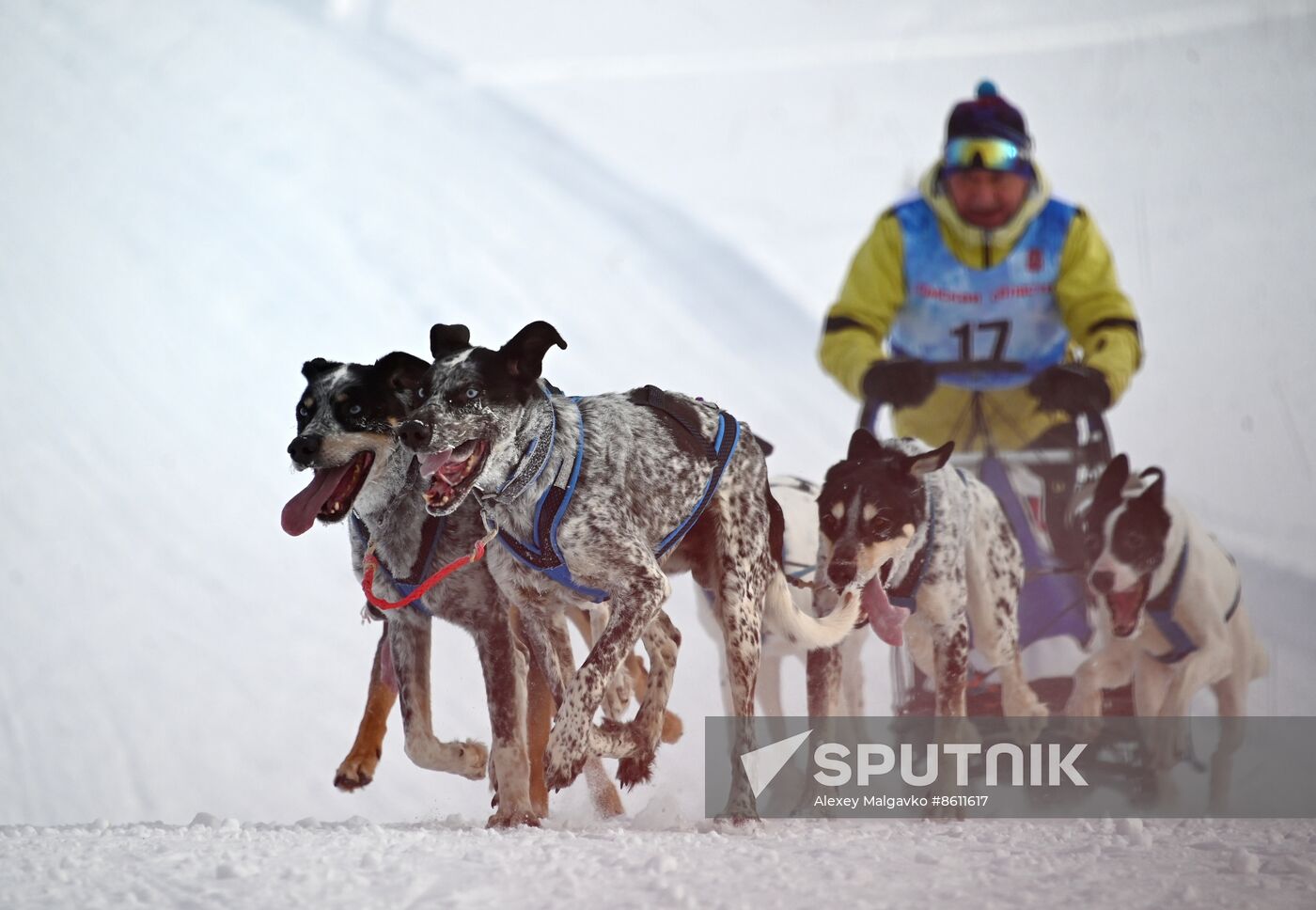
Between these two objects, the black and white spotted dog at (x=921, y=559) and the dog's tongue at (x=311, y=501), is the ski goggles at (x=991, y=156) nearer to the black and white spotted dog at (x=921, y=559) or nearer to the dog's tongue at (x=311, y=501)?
the black and white spotted dog at (x=921, y=559)

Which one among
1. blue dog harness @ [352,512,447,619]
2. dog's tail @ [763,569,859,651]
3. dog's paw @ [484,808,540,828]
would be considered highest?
blue dog harness @ [352,512,447,619]

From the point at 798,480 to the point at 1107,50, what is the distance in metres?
9.76

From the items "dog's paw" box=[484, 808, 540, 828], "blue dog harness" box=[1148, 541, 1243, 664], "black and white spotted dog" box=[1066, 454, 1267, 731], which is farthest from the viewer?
"blue dog harness" box=[1148, 541, 1243, 664]

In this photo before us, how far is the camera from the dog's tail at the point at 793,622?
4.39 metres

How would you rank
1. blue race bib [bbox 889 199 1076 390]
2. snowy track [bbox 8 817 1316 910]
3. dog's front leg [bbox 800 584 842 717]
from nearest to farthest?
snowy track [bbox 8 817 1316 910]
dog's front leg [bbox 800 584 842 717]
blue race bib [bbox 889 199 1076 390]

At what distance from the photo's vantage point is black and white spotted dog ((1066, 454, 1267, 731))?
5230 millimetres

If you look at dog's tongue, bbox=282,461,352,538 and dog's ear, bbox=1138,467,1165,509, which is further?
dog's ear, bbox=1138,467,1165,509

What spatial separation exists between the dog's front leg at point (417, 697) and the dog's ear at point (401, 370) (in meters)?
0.63

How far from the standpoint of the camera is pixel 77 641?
331 inches

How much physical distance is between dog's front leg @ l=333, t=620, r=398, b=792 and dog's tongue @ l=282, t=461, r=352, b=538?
0.51 m

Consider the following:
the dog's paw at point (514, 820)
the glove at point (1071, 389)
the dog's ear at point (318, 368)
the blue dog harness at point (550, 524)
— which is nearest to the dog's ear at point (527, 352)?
the blue dog harness at point (550, 524)

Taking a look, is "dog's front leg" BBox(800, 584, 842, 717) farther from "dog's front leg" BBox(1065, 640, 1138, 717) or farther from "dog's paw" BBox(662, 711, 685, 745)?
"dog's front leg" BBox(1065, 640, 1138, 717)

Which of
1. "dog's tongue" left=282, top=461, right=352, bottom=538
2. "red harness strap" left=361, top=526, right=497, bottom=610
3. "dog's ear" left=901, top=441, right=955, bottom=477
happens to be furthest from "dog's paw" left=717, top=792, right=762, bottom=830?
"dog's tongue" left=282, top=461, right=352, bottom=538

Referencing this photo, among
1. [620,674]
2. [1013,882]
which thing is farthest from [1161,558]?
[1013,882]
